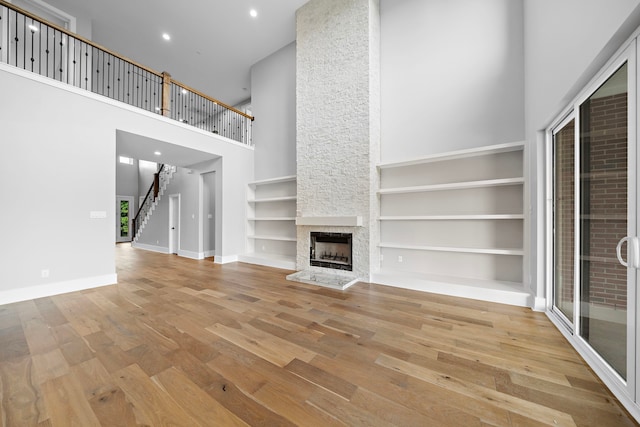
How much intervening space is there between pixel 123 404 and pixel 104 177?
3865 mm

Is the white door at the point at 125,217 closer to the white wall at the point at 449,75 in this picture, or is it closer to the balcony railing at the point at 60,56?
the balcony railing at the point at 60,56

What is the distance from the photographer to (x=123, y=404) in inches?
54.3

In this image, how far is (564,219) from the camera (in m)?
2.38

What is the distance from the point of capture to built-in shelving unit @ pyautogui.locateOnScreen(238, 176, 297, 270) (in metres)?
5.62

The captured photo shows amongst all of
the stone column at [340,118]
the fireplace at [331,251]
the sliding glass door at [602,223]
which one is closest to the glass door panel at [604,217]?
the sliding glass door at [602,223]

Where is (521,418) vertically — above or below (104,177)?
below

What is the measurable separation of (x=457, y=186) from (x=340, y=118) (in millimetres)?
2352

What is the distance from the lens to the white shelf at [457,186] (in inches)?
125

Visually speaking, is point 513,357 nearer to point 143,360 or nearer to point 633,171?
point 633,171

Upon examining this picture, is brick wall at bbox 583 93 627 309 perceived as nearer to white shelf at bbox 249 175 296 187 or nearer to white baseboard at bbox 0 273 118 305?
white shelf at bbox 249 175 296 187

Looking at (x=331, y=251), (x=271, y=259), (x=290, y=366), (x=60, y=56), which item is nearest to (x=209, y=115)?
(x=60, y=56)

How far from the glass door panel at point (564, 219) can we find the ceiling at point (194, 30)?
5.31 meters

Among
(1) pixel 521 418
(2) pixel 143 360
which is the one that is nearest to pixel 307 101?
(2) pixel 143 360

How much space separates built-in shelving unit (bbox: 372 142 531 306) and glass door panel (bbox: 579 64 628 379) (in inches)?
44.8
